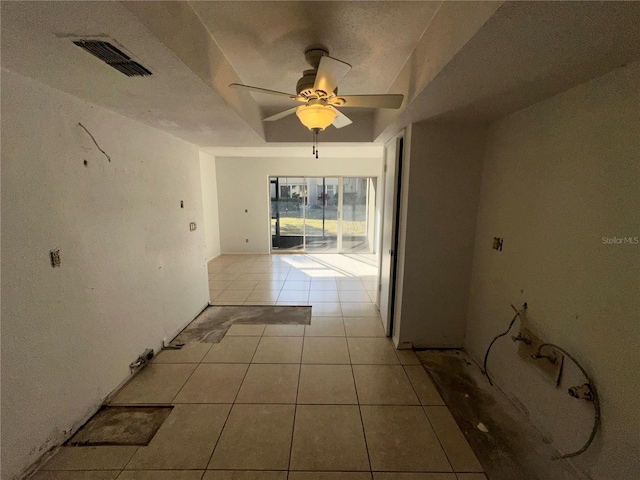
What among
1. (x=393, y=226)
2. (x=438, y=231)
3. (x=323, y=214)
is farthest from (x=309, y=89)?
(x=323, y=214)

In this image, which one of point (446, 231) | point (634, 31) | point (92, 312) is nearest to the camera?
point (634, 31)

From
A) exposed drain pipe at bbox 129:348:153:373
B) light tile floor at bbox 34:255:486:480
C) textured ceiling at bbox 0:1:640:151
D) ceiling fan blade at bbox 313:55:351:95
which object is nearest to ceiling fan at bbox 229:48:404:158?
ceiling fan blade at bbox 313:55:351:95

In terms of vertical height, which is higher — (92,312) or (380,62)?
(380,62)

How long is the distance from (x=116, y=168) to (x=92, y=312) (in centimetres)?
108

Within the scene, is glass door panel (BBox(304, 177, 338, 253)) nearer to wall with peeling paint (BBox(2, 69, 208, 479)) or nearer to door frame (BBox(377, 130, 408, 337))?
door frame (BBox(377, 130, 408, 337))

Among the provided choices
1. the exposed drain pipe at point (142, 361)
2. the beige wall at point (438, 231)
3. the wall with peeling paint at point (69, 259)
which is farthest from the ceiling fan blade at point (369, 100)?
the exposed drain pipe at point (142, 361)

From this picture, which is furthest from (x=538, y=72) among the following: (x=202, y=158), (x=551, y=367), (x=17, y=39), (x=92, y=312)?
(x=202, y=158)

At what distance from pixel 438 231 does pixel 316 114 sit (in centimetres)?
155

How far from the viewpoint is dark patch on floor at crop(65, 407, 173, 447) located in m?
1.61

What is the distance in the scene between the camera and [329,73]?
57.4 inches

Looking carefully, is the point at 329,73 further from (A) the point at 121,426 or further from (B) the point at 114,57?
(A) the point at 121,426

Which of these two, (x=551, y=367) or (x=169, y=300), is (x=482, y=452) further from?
(x=169, y=300)

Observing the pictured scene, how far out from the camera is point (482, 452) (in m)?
1.56

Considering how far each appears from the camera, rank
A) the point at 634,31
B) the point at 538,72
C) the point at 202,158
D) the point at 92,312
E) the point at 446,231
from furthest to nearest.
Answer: the point at 202,158
the point at 446,231
the point at 92,312
the point at 538,72
the point at 634,31
